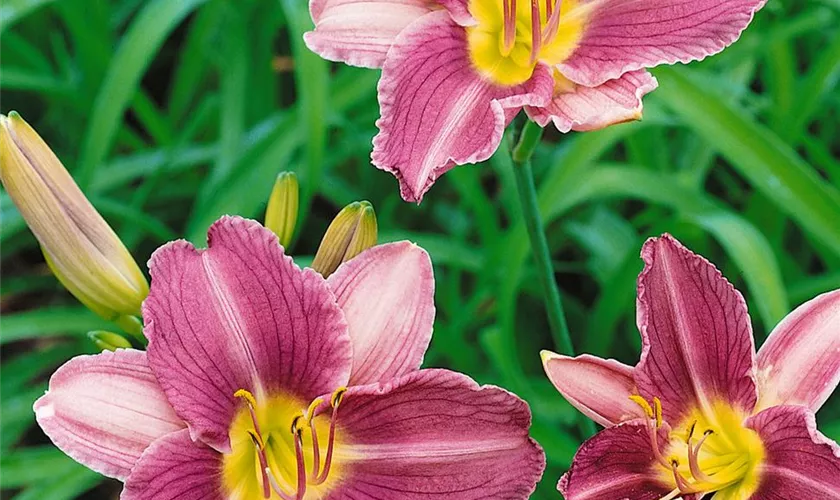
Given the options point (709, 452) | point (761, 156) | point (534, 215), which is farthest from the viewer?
point (761, 156)

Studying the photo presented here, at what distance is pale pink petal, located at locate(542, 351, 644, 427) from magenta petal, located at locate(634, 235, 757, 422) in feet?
0.05

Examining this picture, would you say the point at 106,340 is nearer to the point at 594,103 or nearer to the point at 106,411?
the point at 106,411

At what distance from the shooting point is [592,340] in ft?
5.89

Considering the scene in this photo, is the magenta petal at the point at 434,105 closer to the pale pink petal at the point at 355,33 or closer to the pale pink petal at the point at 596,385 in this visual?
the pale pink petal at the point at 355,33

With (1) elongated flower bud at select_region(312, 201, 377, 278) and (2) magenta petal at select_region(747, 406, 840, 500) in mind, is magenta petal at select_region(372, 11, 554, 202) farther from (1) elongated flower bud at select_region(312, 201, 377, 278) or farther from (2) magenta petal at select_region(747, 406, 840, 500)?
(2) magenta petal at select_region(747, 406, 840, 500)

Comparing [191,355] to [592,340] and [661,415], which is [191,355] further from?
[592,340]

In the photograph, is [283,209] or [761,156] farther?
[761,156]

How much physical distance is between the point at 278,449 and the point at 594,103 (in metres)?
0.41

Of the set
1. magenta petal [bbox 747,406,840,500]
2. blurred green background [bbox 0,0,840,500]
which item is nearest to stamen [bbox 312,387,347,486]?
magenta petal [bbox 747,406,840,500]

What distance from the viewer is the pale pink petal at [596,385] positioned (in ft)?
2.59

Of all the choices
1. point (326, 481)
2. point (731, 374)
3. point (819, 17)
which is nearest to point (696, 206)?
point (819, 17)

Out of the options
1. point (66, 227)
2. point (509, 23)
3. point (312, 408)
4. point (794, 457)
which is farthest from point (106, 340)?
point (794, 457)

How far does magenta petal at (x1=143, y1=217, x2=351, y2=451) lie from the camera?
794 millimetres

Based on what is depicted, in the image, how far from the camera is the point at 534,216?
3.21ft
